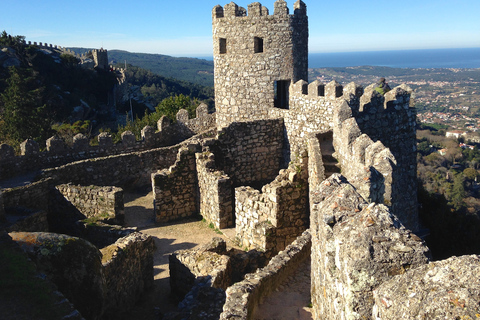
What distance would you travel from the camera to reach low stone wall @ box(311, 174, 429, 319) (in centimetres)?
258

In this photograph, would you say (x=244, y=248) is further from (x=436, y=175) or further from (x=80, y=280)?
(x=436, y=175)

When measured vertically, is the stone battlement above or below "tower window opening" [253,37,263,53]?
above

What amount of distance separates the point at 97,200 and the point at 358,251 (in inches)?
330

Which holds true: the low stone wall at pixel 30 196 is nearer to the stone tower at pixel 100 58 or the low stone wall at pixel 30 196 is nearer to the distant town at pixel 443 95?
the distant town at pixel 443 95

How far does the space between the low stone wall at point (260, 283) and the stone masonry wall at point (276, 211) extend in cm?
142

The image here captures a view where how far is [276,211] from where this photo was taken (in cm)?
845

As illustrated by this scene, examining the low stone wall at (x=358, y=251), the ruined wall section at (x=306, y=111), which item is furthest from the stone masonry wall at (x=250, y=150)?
the low stone wall at (x=358, y=251)

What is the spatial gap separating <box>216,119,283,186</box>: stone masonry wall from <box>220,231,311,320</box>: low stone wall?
4.87 meters

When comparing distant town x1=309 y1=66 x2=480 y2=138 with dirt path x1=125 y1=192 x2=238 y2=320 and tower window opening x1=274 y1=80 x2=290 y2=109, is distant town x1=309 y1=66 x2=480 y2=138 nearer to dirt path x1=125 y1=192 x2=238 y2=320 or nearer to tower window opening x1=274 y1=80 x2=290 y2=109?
tower window opening x1=274 y1=80 x2=290 y2=109

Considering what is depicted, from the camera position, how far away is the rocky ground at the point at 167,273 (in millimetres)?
5246

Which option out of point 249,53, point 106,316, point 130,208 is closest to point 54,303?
point 106,316

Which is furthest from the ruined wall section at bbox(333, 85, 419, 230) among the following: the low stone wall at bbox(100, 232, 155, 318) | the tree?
the tree

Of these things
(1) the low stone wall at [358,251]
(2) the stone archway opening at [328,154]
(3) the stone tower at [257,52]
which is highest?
(3) the stone tower at [257,52]

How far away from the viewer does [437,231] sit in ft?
30.6
